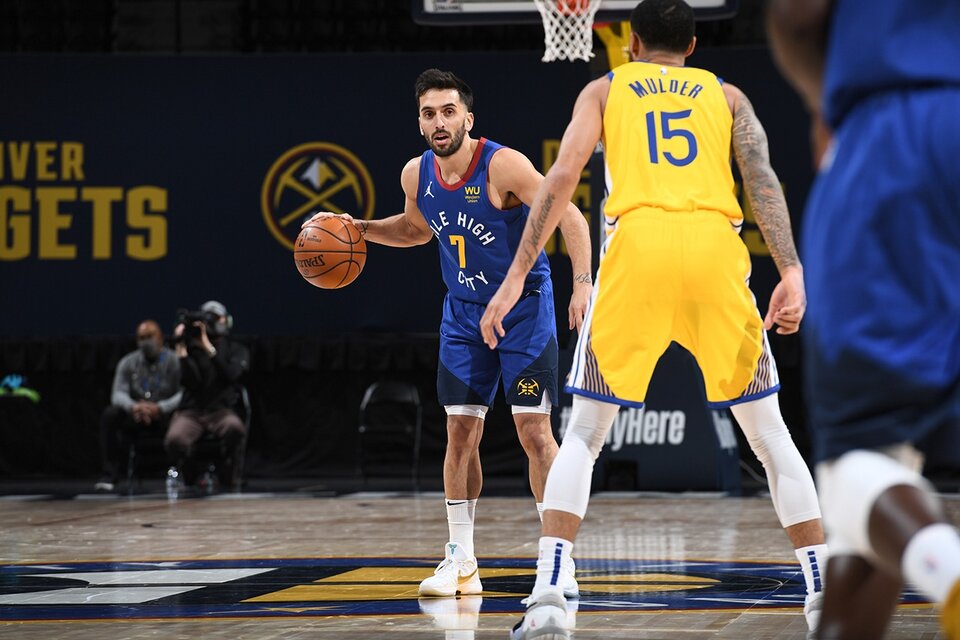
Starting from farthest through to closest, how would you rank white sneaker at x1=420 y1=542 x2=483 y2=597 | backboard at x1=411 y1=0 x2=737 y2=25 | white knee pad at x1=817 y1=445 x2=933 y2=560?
backboard at x1=411 y1=0 x2=737 y2=25, white sneaker at x1=420 y1=542 x2=483 y2=597, white knee pad at x1=817 y1=445 x2=933 y2=560

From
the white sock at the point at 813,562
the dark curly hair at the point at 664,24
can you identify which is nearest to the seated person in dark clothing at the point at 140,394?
the dark curly hair at the point at 664,24

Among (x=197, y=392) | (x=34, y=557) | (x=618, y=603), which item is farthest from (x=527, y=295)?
(x=197, y=392)

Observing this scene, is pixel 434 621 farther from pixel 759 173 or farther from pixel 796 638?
pixel 759 173

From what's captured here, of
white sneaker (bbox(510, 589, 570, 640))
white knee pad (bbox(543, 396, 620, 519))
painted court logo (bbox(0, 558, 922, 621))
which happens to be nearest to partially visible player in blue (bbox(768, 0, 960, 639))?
white sneaker (bbox(510, 589, 570, 640))

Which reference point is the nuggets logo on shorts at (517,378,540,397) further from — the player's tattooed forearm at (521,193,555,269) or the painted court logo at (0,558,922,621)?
the player's tattooed forearm at (521,193,555,269)

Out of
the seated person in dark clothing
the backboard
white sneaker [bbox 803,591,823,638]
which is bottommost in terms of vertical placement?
the seated person in dark clothing

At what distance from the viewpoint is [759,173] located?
11.5 feet

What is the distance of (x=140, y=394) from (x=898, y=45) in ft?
31.6

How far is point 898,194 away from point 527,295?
2.79 meters

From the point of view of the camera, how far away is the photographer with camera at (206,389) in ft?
34.5

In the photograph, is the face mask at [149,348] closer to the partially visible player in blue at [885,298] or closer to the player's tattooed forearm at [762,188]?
the player's tattooed forearm at [762,188]

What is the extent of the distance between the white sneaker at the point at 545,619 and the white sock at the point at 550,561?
23mm

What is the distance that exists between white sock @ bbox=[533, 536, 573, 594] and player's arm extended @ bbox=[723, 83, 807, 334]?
0.79 m

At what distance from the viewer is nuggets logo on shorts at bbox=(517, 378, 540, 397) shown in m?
4.59
